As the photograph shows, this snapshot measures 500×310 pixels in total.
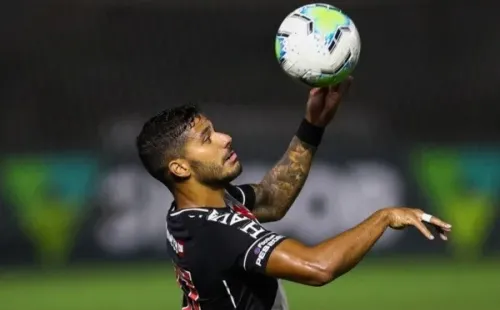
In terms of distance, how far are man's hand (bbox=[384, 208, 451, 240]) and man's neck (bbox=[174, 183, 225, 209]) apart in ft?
2.80

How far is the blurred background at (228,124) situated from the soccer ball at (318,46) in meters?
5.46

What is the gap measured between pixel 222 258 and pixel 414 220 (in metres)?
0.85

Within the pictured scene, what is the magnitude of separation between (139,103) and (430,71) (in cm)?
304

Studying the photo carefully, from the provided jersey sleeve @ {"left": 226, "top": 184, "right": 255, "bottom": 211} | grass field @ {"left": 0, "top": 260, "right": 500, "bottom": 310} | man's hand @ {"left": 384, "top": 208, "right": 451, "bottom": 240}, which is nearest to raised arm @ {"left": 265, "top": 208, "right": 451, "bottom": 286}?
man's hand @ {"left": 384, "top": 208, "right": 451, "bottom": 240}

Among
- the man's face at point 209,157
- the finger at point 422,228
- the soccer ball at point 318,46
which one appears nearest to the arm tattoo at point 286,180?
the soccer ball at point 318,46

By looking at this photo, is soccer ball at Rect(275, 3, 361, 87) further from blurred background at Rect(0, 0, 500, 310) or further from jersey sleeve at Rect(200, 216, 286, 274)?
blurred background at Rect(0, 0, 500, 310)

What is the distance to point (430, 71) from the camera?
11.4 metres

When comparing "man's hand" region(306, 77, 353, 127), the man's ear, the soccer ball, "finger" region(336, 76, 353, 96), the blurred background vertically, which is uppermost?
the soccer ball

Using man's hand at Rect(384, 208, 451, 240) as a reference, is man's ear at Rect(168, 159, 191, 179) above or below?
below

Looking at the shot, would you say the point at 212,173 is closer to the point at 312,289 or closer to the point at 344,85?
the point at 344,85

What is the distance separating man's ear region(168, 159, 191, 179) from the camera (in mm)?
5016

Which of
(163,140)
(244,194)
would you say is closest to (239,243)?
(163,140)

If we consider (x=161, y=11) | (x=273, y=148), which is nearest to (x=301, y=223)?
(x=273, y=148)

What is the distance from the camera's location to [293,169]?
589 cm
